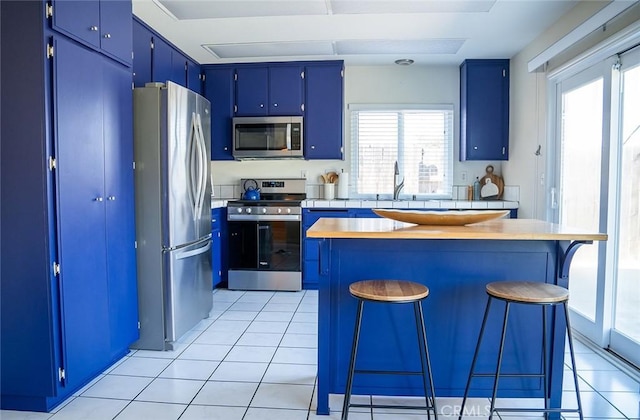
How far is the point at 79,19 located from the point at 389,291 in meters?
2.06

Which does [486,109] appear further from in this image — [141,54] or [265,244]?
[141,54]

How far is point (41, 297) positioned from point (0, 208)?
0.47 meters

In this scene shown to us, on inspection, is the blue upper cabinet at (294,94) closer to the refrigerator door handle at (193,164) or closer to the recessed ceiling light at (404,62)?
the recessed ceiling light at (404,62)

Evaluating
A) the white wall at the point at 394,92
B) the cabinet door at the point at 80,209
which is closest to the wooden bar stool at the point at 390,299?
the cabinet door at the point at 80,209

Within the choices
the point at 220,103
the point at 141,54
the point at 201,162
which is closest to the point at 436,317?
the point at 201,162

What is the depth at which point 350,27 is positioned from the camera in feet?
11.4

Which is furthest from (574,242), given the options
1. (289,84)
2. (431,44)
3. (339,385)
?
(289,84)

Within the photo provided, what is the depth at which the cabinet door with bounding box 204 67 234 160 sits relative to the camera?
15.1 ft

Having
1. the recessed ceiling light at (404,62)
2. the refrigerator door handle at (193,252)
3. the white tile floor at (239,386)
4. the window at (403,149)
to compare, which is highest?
the recessed ceiling light at (404,62)

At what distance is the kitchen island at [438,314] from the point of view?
2029 mm

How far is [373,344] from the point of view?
2109 mm

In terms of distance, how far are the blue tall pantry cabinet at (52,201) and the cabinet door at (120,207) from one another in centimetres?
5

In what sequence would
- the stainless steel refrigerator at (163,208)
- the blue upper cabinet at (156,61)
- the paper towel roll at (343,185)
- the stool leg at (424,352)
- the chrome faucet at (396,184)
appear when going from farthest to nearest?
the paper towel roll at (343,185), the chrome faucet at (396,184), the blue upper cabinet at (156,61), the stainless steel refrigerator at (163,208), the stool leg at (424,352)

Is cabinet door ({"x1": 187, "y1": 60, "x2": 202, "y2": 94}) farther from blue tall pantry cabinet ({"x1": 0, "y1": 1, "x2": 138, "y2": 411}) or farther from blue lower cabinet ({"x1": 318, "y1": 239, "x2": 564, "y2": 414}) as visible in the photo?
blue lower cabinet ({"x1": 318, "y1": 239, "x2": 564, "y2": 414})
